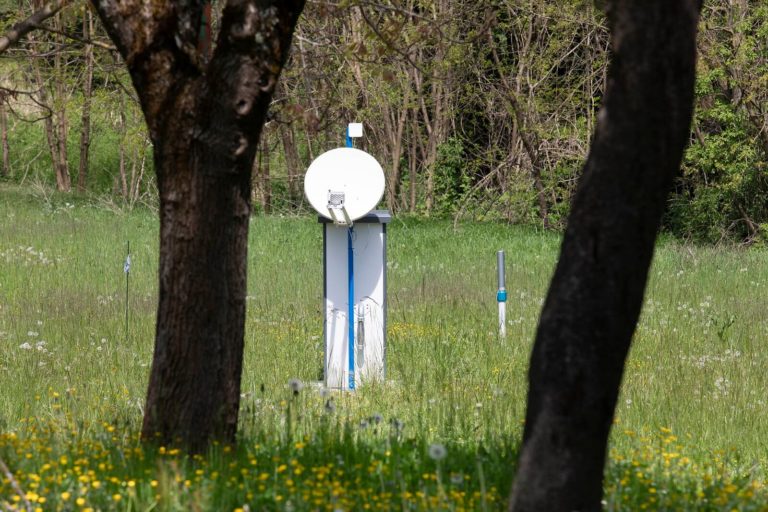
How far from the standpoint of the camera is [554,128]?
23.0 m

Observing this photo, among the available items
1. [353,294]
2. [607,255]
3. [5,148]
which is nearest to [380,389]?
[353,294]

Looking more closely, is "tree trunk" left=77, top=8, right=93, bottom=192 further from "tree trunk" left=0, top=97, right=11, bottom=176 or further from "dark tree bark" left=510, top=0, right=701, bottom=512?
"dark tree bark" left=510, top=0, right=701, bottom=512

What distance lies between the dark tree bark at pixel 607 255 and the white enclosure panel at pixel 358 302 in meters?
4.93

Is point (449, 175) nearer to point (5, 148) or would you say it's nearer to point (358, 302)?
point (5, 148)

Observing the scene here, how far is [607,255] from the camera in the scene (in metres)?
3.45

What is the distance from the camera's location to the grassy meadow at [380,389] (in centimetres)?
447

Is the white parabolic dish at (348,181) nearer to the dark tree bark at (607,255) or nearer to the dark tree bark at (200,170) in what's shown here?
the dark tree bark at (200,170)

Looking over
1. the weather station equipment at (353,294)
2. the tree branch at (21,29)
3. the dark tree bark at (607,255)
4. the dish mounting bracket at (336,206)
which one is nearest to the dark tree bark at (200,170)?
the tree branch at (21,29)

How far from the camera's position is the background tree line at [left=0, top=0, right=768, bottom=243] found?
19.8 meters

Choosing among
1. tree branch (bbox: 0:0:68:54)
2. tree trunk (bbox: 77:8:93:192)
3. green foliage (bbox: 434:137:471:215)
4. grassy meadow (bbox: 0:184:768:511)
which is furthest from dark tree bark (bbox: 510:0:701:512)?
green foliage (bbox: 434:137:471:215)

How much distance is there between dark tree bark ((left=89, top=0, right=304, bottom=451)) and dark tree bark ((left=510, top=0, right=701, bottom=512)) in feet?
5.97

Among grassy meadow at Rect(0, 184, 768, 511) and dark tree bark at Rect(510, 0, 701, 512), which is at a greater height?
dark tree bark at Rect(510, 0, 701, 512)

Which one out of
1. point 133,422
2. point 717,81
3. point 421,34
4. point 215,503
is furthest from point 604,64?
point 215,503

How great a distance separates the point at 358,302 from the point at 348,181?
3.24ft
